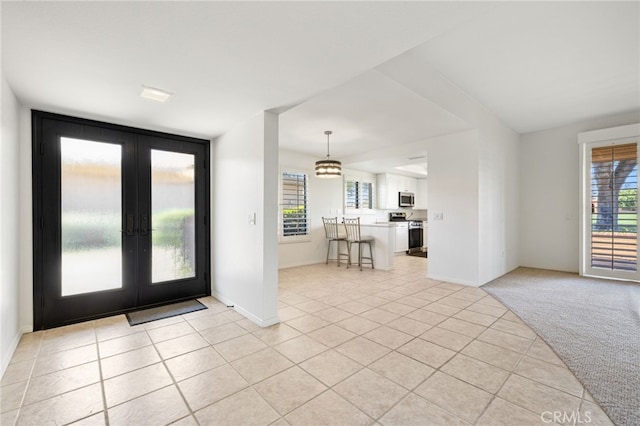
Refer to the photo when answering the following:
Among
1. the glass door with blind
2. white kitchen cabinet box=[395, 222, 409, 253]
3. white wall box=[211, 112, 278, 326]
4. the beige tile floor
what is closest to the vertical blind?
the glass door with blind

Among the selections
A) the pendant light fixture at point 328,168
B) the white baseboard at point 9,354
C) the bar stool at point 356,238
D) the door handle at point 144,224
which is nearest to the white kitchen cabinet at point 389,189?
the bar stool at point 356,238

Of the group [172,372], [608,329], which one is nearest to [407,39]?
[172,372]

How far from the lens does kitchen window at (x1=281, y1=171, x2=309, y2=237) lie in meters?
5.95

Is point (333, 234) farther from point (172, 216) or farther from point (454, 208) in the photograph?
point (172, 216)

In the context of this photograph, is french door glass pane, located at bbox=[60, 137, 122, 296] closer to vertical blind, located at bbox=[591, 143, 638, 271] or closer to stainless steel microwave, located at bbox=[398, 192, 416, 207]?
stainless steel microwave, located at bbox=[398, 192, 416, 207]

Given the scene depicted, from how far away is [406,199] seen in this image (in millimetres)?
8781

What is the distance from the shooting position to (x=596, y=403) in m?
1.73

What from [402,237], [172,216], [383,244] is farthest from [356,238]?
[172,216]

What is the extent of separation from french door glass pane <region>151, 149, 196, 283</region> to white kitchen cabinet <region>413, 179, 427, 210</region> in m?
7.32

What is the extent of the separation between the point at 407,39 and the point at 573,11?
5.84 ft

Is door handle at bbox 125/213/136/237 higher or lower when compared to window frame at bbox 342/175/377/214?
lower

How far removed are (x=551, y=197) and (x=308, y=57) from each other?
5.94 m

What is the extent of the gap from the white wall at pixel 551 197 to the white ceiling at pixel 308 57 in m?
1.12

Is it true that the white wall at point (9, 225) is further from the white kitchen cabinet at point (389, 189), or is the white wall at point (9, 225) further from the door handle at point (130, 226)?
the white kitchen cabinet at point (389, 189)
